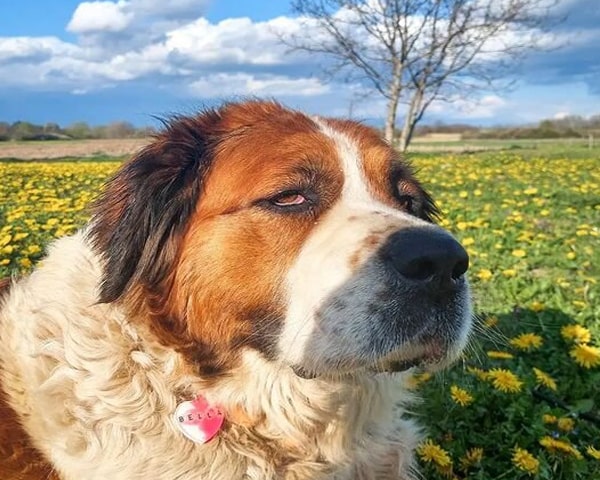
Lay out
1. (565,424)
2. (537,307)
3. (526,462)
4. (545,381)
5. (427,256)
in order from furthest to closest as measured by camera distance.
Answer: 1. (537,307)
2. (545,381)
3. (565,424)
4. (526,462)
5. (427,256)

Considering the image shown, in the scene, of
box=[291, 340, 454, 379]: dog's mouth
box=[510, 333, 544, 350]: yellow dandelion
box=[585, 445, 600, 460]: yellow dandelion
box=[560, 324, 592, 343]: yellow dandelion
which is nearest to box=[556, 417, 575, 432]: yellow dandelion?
box=[585, 445, 600, 460]: yellow dandelion

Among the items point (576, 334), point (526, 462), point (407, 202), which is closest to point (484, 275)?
point (576, 334)

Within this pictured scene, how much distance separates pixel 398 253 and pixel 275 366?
0.71m

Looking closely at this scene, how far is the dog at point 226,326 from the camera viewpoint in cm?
233

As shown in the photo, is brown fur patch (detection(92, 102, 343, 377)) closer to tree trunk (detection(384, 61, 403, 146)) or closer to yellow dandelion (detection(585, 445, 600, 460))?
Result: yellow dandelion (detection(585, 445, 600, 460))

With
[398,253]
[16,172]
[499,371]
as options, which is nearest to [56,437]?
[398,253]

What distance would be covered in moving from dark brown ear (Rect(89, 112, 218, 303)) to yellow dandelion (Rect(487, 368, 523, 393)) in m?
2.02

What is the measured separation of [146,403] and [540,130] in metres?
63.4

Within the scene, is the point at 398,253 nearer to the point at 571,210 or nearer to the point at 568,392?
the point at 568,392

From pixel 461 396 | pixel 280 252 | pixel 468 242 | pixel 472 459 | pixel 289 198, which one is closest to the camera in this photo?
pixel 280 252

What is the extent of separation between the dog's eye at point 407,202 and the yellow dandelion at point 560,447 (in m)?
1.26

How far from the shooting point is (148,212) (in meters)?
2.55

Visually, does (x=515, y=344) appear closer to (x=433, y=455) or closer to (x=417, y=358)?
(x=433, y=455)

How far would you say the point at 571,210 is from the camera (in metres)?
10.5
